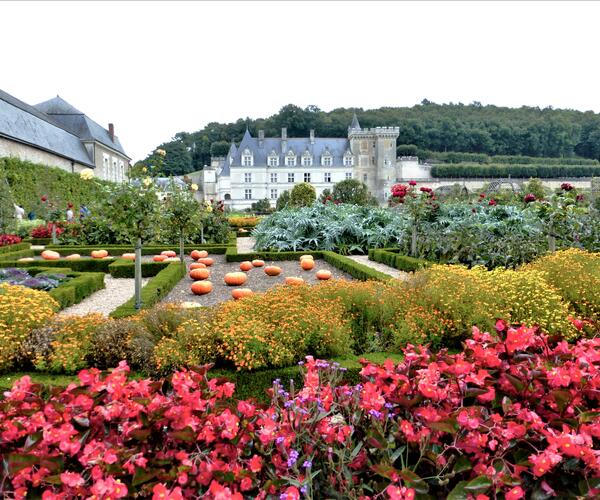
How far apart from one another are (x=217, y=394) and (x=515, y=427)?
1105 millimetres

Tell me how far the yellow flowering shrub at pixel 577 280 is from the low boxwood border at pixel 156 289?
442cm

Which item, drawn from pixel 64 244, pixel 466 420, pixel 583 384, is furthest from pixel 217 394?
pixel 64 244

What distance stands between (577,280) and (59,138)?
30.3m

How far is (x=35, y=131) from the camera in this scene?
24.9 meters

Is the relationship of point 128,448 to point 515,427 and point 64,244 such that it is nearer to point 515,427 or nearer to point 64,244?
point 515,427

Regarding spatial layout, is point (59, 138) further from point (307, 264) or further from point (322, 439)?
point (322, 439)

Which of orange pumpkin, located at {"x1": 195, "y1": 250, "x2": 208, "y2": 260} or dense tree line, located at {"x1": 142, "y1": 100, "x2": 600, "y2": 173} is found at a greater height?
dense tree line, located at {"x1": 142, "y1": 100, "x2": 600, "y2": 173}

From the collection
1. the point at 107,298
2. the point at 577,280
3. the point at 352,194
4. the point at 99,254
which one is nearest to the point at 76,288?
the point at 107,298

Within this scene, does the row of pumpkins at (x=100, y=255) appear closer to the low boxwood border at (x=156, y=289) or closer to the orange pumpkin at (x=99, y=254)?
the orange pumpkin at (x=99, y=254)

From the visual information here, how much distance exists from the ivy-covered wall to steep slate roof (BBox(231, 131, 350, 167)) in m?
29.1

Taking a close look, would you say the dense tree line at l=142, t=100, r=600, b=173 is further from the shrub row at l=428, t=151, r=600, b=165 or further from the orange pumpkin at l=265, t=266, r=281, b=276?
the orange pumpkin at l=265, t=266, r=281, b=276

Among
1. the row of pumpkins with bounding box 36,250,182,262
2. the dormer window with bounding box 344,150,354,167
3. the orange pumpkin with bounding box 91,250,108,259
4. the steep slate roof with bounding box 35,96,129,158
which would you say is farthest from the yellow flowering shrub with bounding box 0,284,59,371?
the dormer window with bounding box 344,150,354,167

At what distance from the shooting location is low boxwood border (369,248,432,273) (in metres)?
8.09

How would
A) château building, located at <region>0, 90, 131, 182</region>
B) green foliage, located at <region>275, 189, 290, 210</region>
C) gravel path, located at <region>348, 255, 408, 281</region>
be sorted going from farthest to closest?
green foliage, located at <region>275, 189, 290, 210</region> < château building, located at <region>0, 90, 131, 182</region> < gravel path, located at <region>348, 255, 408, 281</region>
